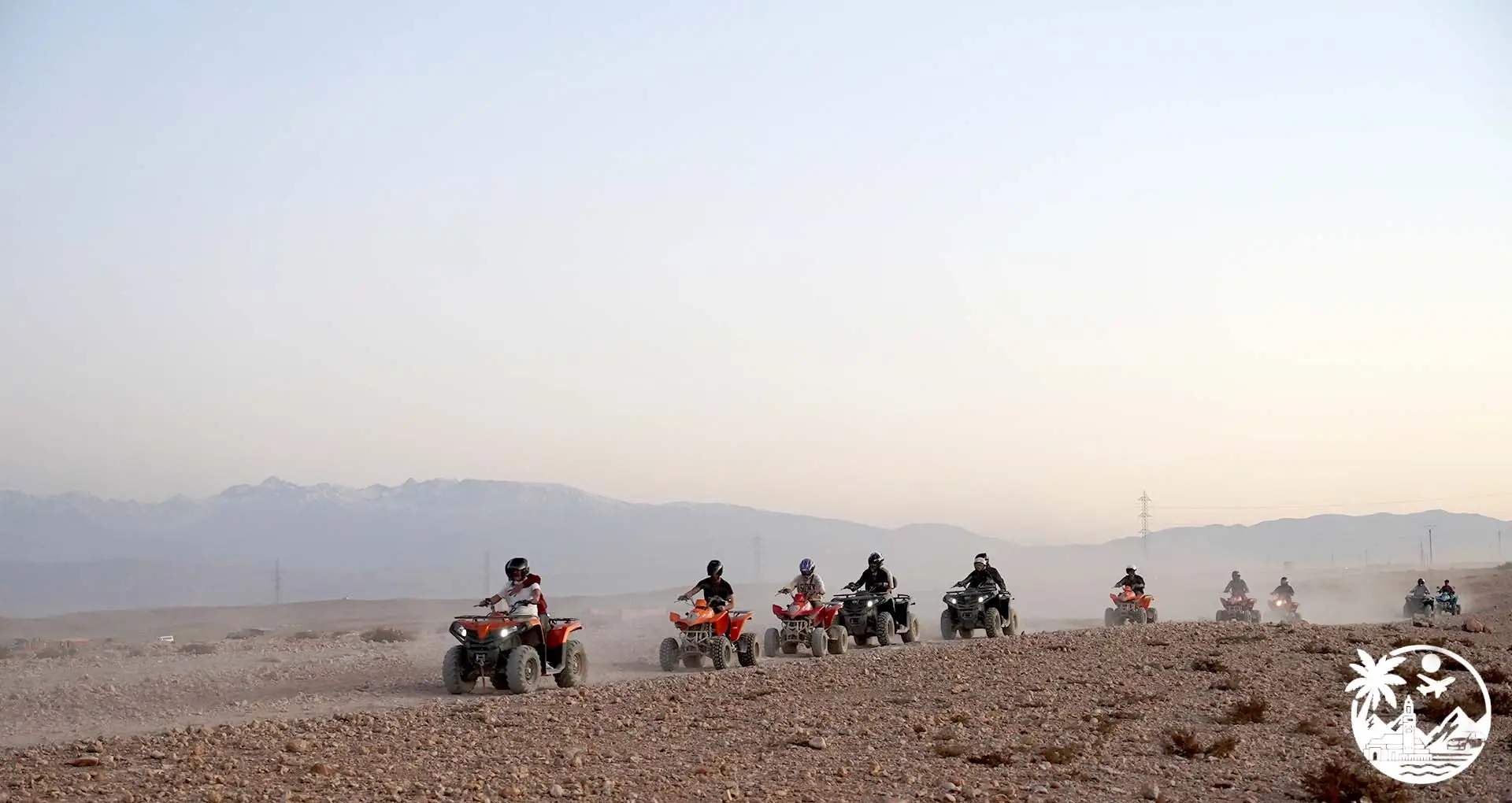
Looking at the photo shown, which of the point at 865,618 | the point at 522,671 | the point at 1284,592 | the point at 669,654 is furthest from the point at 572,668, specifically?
the point at 1284,592

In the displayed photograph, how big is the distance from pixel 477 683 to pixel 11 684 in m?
10.0

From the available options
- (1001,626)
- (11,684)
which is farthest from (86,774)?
(1001,626)

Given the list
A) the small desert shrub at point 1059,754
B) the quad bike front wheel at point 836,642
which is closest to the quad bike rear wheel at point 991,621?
the quad bike front wheel at point 836,642

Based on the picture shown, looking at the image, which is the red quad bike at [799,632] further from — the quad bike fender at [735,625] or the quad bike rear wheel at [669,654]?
the quad bike rear wheel at [669,654]

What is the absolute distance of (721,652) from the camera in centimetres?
2308

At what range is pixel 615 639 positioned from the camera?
3634 cm

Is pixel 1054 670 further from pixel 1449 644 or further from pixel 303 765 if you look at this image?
pixel 303 765

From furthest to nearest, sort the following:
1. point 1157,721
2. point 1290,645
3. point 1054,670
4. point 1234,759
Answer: point 1290,645, point 1054,670, point 1157,721, point 1234,759

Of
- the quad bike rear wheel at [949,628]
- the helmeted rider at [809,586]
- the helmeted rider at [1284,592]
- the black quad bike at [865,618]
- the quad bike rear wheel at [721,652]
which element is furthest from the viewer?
the helmeted rider at [1284,592]

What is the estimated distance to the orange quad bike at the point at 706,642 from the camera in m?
23.2

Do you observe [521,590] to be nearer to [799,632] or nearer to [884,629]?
[799,632]

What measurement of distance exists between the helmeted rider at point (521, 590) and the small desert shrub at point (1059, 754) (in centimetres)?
871

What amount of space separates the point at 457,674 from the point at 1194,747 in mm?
10313

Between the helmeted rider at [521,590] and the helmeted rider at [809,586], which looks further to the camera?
the helmeted rider at [809,586]
